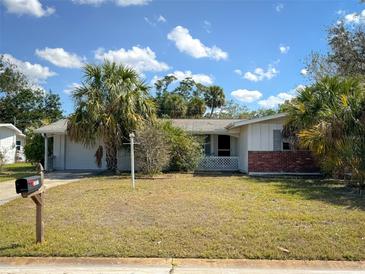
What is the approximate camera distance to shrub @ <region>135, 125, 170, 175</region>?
56.1 feet

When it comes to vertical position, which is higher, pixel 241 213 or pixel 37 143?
pixel 37 143

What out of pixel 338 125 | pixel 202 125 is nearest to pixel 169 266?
pixel 338 125

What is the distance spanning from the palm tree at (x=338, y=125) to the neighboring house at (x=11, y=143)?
79.9 ft

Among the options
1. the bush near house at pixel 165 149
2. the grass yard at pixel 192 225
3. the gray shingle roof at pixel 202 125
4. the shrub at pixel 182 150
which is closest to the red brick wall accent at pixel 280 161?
the shrub at pixel 182 150

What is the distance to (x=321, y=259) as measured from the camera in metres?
5.48

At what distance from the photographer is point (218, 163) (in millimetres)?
21328

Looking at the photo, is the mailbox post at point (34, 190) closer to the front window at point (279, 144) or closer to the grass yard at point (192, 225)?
the grass yard at point (192, 225)

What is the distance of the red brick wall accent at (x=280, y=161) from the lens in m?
18.7

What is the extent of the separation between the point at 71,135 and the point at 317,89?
11444 mm

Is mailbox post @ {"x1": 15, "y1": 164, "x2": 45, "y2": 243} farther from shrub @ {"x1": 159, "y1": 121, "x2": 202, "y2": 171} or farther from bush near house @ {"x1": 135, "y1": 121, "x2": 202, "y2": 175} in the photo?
shrub @ {"x1": 159, "y1": 121, "x2": 202, "y2": 171}

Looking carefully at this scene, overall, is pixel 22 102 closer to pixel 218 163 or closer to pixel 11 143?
pixel 11 143

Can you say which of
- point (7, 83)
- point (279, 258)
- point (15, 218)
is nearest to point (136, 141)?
point (15, 218)

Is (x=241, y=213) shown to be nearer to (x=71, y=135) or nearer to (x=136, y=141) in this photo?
(x=136, y=141)

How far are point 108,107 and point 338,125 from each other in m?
10.4
